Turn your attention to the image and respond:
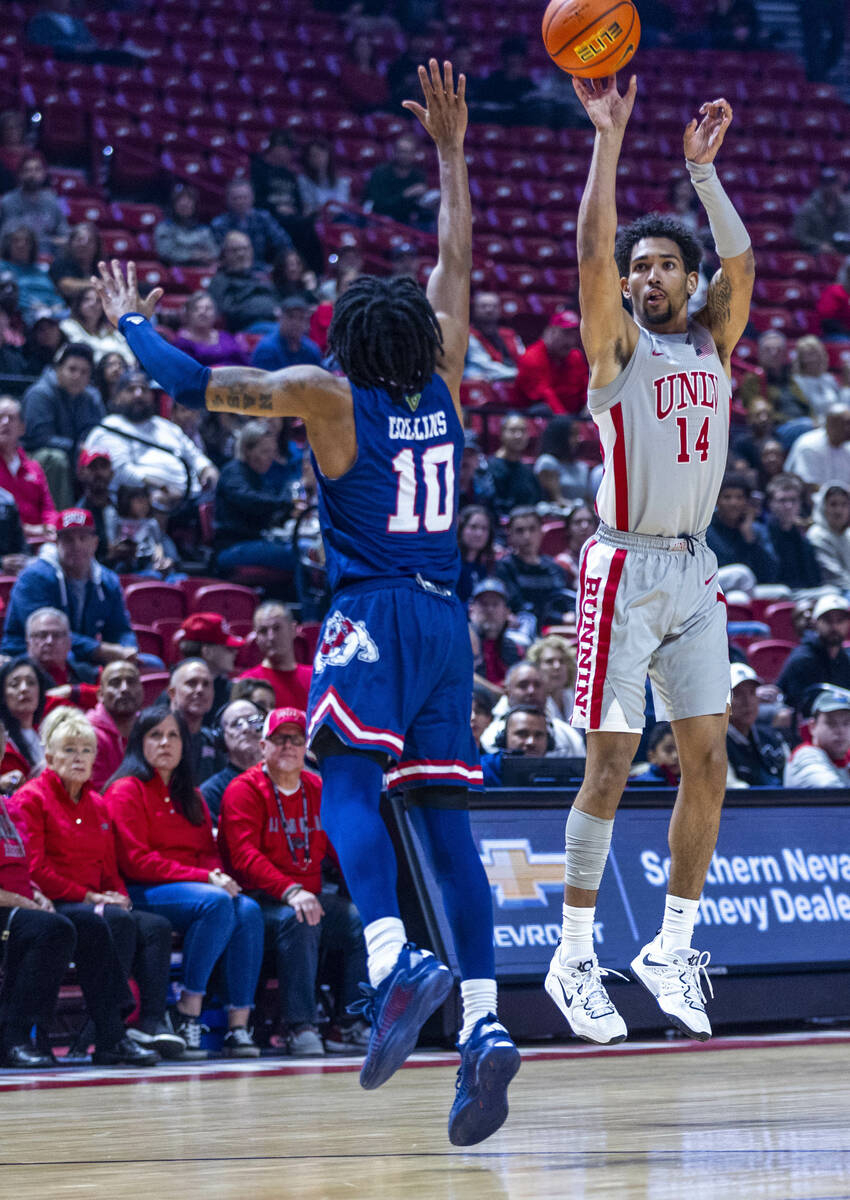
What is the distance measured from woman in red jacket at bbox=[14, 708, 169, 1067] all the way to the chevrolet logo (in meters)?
1.40

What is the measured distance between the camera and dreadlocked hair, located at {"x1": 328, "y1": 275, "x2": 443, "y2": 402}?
4086 millimetres

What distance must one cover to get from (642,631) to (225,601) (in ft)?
18.7

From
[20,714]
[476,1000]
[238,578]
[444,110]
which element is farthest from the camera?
[238,578]

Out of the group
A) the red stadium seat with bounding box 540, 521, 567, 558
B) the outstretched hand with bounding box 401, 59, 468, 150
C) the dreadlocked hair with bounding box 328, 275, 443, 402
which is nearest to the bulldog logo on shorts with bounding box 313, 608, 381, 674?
the dreadlocked hair with bounding box 328, 275, 443, 402

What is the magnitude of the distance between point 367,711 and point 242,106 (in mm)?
15639

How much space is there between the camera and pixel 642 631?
4781 millimetres

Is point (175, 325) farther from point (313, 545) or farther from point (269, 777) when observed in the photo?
point (269, 777)

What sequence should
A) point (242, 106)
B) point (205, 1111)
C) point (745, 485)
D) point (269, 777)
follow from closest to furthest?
point (205, 1111) → point (269, 777) → point (745, 485) → point (242, 106)

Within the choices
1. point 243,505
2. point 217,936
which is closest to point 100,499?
point 243,505

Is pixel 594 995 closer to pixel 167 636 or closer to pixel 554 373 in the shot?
pixel 167 636

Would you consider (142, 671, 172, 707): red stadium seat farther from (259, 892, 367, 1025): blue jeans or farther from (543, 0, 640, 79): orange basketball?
(543, 0, 640, 79): orange basketball

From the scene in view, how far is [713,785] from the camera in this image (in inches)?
193

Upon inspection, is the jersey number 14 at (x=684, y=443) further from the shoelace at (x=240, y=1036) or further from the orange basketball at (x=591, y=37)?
the shoelace at (x=240, y=1036)

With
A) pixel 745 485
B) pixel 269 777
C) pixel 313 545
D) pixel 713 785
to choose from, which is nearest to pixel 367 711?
pixel 713 785
